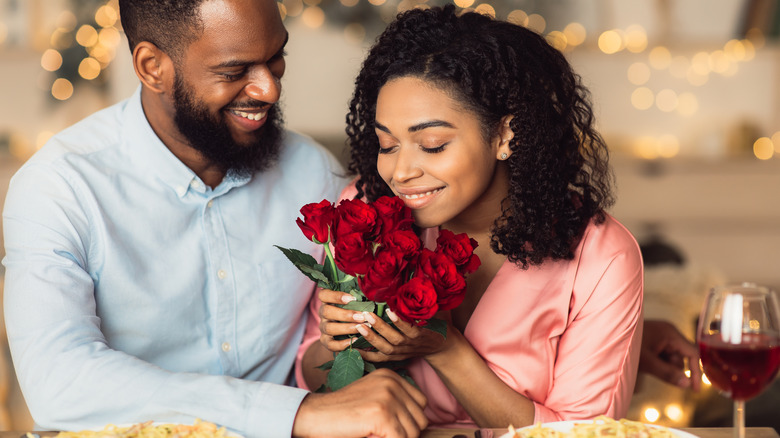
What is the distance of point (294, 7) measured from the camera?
520cm

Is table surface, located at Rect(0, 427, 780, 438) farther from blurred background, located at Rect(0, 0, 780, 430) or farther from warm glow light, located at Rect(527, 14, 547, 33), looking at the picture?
warm glow light, located at Rect(527, 14, 547, 33)

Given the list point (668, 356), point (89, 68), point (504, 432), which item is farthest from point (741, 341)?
point (89, 68)

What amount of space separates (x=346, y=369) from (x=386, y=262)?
12.4 inches

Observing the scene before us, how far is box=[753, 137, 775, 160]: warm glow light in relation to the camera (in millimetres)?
5348

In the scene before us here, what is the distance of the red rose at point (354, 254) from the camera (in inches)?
54.7

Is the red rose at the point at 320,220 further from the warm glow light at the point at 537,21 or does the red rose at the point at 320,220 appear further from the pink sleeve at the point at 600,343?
the warm glow light at the point at 537,21

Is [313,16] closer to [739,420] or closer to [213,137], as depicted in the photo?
[213,137]

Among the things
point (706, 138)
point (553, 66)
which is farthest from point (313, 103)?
point (553, 66)

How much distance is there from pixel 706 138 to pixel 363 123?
401 centimetres

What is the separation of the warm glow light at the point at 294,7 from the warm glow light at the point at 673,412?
3775 millimetres

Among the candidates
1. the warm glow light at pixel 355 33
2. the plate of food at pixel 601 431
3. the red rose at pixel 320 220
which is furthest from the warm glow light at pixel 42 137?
the plate of food at pixel 601 431

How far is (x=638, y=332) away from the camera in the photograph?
5.89 ft

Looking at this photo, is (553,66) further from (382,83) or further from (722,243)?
(722,243)

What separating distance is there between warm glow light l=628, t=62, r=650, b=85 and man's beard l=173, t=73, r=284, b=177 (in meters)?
3.96
